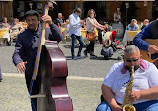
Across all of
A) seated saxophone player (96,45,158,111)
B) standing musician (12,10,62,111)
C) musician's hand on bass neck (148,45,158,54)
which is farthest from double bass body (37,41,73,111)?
musician's hand on bass neck (148,45,158,54)

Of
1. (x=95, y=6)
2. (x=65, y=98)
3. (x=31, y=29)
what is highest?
(x=95, y=6)

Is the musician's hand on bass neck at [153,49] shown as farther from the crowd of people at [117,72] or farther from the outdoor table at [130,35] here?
the outdoor table at [130,35]

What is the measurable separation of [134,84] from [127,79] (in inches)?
3.4

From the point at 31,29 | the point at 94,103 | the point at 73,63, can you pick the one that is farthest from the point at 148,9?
the point at 31,29

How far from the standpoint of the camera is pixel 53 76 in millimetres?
2715

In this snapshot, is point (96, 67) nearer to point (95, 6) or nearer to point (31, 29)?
point (31, 29)

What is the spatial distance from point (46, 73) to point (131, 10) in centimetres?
1987

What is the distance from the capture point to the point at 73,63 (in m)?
9.38

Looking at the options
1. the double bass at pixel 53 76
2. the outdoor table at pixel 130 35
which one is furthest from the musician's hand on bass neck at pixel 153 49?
the outdoor table at pixel 130 35

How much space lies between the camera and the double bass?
2700 millimetres

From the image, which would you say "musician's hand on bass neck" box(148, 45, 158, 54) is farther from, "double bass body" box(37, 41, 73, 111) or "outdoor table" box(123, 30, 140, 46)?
"outdoor table" box(123, 30, 140, 46)

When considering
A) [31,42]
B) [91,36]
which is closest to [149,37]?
[31,42]

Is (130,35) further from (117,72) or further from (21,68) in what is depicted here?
(21,68)

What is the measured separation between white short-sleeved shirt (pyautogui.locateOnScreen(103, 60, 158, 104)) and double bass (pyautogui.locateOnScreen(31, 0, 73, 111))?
2.15 ft
